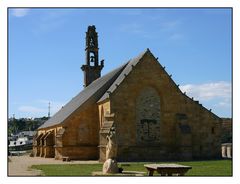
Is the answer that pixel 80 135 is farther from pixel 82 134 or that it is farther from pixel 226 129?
pixel 226 129

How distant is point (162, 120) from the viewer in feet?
123

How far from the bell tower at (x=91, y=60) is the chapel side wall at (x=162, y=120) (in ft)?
60.0

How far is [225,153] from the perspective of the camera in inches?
1759

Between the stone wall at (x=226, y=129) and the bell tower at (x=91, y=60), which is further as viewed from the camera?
the bell tower at (x=91, y=60)

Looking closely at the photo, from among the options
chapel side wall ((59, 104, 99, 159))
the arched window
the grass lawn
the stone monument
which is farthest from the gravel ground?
the arched window

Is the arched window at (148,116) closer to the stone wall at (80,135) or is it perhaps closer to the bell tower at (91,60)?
the stone wall at (80,135)

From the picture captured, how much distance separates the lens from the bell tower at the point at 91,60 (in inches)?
2144

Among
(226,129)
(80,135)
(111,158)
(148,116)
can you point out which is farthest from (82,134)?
(111,158)

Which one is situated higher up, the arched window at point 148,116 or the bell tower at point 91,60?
the bell tower at point 91,60

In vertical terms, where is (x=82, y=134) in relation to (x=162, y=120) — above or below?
below

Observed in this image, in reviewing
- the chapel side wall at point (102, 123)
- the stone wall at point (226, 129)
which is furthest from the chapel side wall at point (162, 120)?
the stone wall at point (226, 129)

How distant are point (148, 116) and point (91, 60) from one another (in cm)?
2177

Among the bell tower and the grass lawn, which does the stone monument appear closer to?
the grass lawn

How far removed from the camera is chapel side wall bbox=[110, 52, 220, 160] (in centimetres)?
3584
